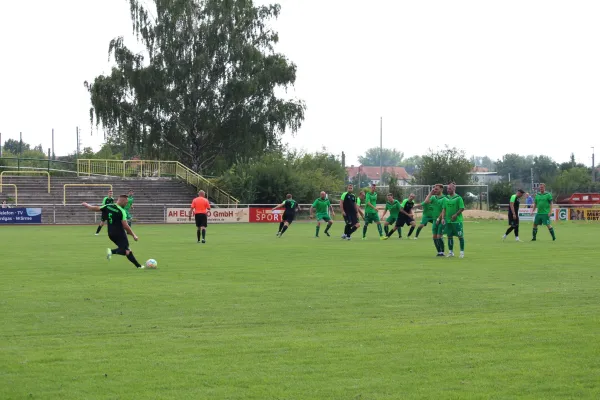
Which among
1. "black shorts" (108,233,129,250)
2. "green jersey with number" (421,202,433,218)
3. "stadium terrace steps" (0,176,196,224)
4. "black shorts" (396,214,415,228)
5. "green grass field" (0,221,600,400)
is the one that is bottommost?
"green grass field" (0,221,600,400)

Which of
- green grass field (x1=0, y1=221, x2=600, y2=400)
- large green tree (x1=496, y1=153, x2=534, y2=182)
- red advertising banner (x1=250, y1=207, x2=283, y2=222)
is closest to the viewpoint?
green grass field (x1=0, y1=221, x2=600, y2=400)

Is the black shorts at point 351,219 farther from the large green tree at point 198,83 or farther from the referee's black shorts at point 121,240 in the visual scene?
the large green tree at point 198,83

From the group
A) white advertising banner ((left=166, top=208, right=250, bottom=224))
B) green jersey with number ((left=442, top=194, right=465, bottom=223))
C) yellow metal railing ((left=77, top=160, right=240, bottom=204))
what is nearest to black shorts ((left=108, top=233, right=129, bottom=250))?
green jersey with number ((left=442, top=194, right=465, bottom=223))

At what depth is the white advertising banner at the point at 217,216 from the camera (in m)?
52.2

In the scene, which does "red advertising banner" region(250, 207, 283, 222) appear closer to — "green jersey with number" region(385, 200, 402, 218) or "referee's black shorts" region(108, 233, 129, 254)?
"green jersey with number" region(385, 200, 402, 218)

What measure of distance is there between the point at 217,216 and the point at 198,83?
1560cm

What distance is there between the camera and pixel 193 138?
66938 mm

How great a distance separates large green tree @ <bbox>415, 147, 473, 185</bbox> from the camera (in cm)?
7500

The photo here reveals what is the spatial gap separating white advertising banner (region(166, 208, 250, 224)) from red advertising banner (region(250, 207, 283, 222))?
393mm

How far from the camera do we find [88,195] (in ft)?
185

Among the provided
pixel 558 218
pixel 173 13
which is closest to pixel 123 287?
pixel 558 218

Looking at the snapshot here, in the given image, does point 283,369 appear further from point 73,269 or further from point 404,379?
point 73,269

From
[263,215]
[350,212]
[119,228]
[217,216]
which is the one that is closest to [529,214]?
[263,215]

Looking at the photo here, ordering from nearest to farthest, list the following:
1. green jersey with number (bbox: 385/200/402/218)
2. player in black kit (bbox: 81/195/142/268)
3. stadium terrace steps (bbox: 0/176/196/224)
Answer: player in black kit (bbox: 81/195/142/268)
green jersey with number (bbox: 385/200/402/218)
stadium terrace steps (bbox: 0/176/196/224)
